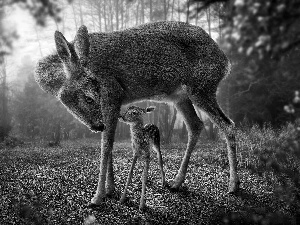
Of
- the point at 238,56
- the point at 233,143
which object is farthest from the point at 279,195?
the point at 238,56

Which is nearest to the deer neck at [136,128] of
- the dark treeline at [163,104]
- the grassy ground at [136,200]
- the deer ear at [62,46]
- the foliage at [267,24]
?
the grassy ground at [136,200]

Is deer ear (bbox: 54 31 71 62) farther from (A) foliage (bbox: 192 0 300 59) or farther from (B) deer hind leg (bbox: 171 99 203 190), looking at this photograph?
(A) foliage (bbox: 192 0 300 59)

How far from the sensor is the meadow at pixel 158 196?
3.37 metres

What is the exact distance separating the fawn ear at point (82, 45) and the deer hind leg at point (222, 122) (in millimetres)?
1845

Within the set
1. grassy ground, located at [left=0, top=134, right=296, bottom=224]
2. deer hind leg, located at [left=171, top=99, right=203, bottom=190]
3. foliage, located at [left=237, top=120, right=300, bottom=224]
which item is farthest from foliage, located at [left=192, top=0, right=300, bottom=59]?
deer hind leg, located at [left=171, top=99, right=203, bottom=190]

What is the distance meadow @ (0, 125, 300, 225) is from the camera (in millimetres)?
3367

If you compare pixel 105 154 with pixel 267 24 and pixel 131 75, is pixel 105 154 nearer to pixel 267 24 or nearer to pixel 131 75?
pixel 131 75

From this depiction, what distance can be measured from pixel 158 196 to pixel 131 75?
6.07 ft

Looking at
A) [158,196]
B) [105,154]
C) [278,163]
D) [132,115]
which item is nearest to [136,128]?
[132,115]

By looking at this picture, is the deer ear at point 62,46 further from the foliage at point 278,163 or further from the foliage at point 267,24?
the foliage at point 278,163

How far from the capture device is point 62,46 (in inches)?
139

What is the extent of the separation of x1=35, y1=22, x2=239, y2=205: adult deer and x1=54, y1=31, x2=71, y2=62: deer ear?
0.01 m

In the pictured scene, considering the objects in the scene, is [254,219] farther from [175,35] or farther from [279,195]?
[175,35]

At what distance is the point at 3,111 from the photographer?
18.8 meters
